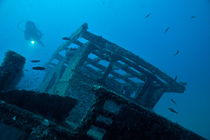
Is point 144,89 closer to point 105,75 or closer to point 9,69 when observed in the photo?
point 105,75

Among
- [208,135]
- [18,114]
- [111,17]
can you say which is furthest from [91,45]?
[111,17]

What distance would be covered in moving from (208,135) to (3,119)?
70.6m

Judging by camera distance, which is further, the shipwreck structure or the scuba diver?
the scuba diver

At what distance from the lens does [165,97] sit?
9356cm

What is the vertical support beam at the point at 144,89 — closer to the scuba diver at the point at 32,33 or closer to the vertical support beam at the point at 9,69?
the vertical support beam at the point at 9,69

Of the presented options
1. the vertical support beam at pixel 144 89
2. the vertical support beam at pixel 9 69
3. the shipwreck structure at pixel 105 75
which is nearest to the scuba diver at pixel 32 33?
the shipwreck structure at pixel 105 75

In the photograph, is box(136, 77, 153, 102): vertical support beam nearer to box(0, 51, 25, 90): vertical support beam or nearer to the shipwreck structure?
the shipwreck structure

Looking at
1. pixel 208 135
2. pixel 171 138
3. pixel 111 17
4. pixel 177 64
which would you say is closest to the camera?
pixel 171 138

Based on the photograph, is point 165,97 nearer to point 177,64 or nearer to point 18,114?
point 177,64

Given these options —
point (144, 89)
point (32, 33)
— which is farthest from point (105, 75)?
point (32, 33)

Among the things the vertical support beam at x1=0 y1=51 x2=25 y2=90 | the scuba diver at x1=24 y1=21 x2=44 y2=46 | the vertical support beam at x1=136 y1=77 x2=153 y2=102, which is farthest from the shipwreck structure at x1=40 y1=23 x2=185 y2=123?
the scuba diver at x1=24 y1=21 x2=44 y2=46

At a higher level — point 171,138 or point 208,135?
point 208,135

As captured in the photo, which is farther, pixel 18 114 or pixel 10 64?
pixel 10 64

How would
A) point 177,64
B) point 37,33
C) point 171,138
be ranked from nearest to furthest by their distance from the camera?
1. point 171,138
2. point 37,33
3. point 177,64
